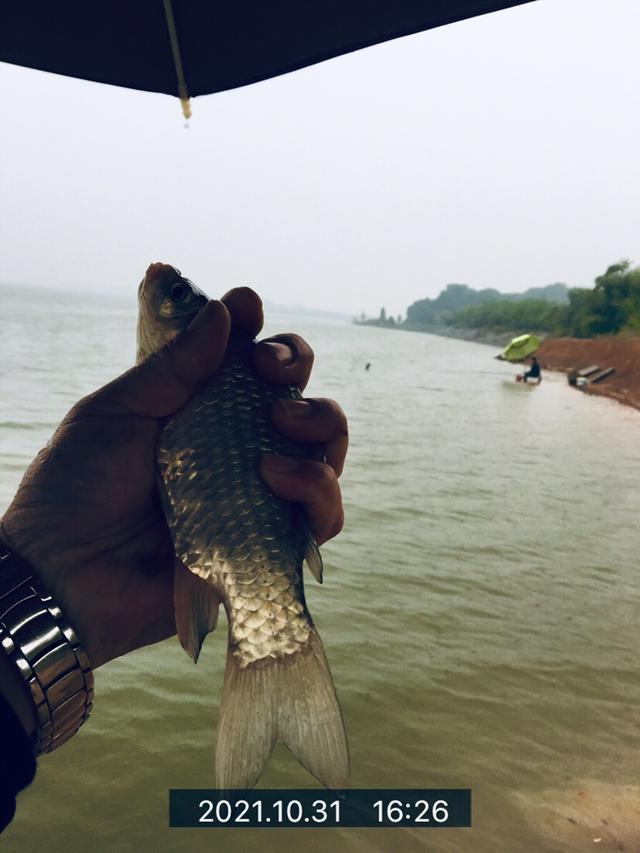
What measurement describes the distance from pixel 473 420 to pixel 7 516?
2223cm

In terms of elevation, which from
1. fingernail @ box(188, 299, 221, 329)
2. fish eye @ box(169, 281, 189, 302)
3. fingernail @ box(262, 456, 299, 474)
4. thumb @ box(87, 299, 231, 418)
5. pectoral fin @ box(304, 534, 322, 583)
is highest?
fish eye @ box(169, 281, 189, 302)

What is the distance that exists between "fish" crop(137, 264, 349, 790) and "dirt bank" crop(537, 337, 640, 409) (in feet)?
106

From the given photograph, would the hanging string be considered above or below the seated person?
above

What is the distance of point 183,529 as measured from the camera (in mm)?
2191

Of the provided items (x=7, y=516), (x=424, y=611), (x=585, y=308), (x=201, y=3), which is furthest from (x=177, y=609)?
(x=585, y=308)

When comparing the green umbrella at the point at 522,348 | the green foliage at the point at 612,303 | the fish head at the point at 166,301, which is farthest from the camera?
the green foliage at the point at 612,303

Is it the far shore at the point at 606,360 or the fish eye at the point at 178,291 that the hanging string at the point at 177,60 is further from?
the far shore at the point at 606,360

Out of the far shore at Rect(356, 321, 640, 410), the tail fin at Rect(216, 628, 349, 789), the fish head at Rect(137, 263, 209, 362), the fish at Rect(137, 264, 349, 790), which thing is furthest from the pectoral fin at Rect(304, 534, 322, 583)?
the far shore at Rect(356, 321, 640, 410)

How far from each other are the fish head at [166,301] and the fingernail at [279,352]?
314 mm

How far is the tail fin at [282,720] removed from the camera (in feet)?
6.37

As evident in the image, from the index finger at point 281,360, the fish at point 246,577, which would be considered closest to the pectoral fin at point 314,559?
the fish at point 246,577

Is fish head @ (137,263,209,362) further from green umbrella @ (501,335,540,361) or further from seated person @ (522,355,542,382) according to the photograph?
green umbrella @ (501,335,540,361)

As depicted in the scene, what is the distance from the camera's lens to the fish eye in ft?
8.45

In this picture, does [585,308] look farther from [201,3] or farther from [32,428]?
[201,3]
